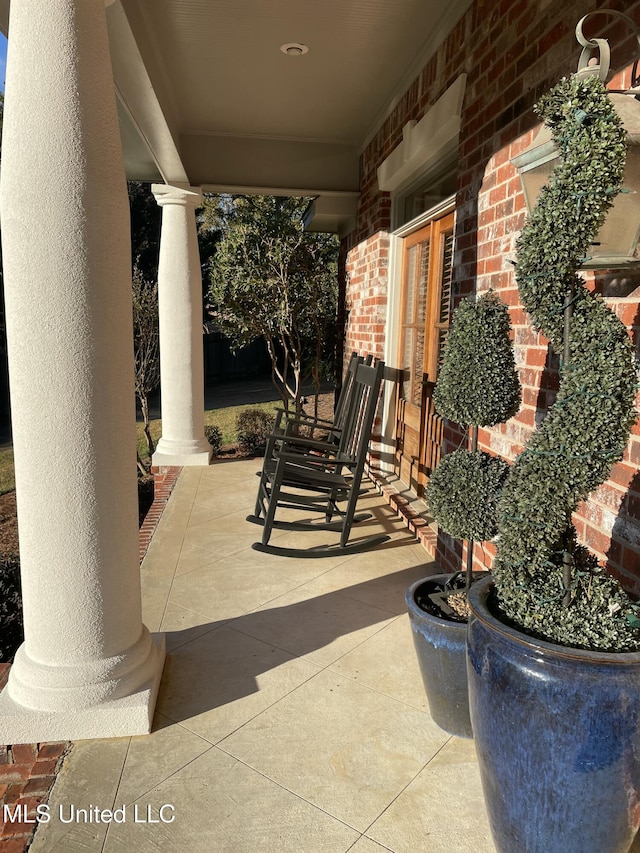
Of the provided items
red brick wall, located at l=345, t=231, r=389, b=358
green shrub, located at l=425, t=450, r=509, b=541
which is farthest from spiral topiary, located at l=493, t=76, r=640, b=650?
red brick wall, located at l=345, t=231, r=389, b=358

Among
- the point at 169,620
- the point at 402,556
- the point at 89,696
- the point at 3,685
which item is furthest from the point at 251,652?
the point at 402,556

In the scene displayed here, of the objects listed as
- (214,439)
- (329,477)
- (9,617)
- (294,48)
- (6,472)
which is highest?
(294,48)

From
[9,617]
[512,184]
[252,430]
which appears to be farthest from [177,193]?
[252,430]

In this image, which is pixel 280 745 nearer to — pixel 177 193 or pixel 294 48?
pixel 294 48

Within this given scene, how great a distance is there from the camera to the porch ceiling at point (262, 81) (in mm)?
3129

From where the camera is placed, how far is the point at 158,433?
462 inches

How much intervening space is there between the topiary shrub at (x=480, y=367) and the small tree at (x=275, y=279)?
5.54 m

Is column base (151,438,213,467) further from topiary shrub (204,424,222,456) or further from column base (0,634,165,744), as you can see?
column base (0,634,165,744)

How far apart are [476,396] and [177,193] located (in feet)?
14.1

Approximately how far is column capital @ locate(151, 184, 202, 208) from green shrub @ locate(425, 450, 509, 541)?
423 cm

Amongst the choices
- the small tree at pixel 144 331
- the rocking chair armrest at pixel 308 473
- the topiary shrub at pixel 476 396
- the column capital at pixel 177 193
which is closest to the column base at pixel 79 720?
the topiary shrub at pixel 476 396

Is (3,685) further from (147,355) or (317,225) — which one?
(147,355)

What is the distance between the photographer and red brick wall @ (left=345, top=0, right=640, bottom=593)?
1.72m

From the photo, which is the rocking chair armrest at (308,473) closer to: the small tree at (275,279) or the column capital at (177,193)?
the column capital at (177,193)
